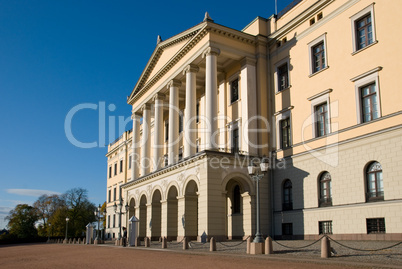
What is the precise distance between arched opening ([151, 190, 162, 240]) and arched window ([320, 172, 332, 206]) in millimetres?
16475

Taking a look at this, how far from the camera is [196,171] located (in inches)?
1158

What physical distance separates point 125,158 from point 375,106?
46140mm

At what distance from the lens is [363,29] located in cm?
2433

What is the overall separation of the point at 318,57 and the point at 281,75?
3.79m

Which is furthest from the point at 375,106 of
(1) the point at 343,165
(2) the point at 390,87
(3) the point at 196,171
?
(3) the point at 196,171

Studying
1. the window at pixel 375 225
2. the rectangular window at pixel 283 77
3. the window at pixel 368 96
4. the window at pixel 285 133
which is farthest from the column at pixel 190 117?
the window at pixel 375 225

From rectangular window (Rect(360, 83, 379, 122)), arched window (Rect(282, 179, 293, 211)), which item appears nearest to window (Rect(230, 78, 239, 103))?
arched window (Rect(282, 179, 293, 211))

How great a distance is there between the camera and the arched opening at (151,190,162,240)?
37844mm

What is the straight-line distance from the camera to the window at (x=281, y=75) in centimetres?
3033

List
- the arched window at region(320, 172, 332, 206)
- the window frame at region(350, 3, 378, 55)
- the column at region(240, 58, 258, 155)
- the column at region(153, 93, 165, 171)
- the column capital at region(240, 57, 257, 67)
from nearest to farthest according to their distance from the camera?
the window frame at region(350, 3, 378, 55) < the arched window at region(320, 172, 332, 206) < the column at region(240, 58, 258, 155) < the column capital at region(240, 57, 257, 67) < the column at region(153, 93, 165, 171)

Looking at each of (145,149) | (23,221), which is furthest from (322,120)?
(23,221)

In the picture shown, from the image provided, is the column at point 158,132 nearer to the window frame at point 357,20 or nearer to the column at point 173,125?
the column at point 173,125

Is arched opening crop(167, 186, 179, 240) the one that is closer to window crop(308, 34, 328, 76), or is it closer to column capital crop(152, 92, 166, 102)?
column capital crop(152, 92, 166, 102)

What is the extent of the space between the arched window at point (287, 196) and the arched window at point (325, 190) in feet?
9.39
